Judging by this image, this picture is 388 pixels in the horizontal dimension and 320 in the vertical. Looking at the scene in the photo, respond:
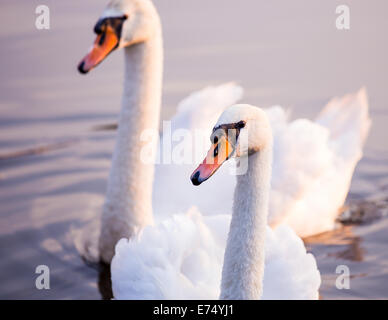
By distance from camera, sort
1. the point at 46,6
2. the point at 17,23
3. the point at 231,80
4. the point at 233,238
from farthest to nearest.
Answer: the point at 231,80 → the point at 17,23 → the point at 46,6 → the point at 233,238

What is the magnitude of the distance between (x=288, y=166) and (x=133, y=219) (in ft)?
3.99

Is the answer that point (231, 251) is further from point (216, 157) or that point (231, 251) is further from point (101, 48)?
point (101, 48)

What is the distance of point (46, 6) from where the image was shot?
215 inches

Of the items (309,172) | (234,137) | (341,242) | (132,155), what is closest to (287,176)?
(309,172)

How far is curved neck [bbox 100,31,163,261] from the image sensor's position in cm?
519

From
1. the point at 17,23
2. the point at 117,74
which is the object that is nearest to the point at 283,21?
the point at 117,74

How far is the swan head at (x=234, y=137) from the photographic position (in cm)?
355

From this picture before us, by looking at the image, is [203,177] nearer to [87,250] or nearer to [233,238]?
[233,238]

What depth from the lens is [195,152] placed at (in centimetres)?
570

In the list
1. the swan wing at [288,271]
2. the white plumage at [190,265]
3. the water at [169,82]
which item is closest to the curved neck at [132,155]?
the white plumage at [190,265]

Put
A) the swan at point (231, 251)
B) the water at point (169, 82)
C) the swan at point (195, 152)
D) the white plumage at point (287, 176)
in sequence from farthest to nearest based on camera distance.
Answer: the water at point (169, 82) < the white plumage at point (287, 176) < the swan at point (195, 152) < the swan at point (231, 251)

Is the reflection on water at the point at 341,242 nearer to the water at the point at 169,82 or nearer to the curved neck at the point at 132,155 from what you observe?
the water at the point at 169,82

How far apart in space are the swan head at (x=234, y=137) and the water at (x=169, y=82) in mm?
2261

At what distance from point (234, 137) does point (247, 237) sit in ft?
1.53
